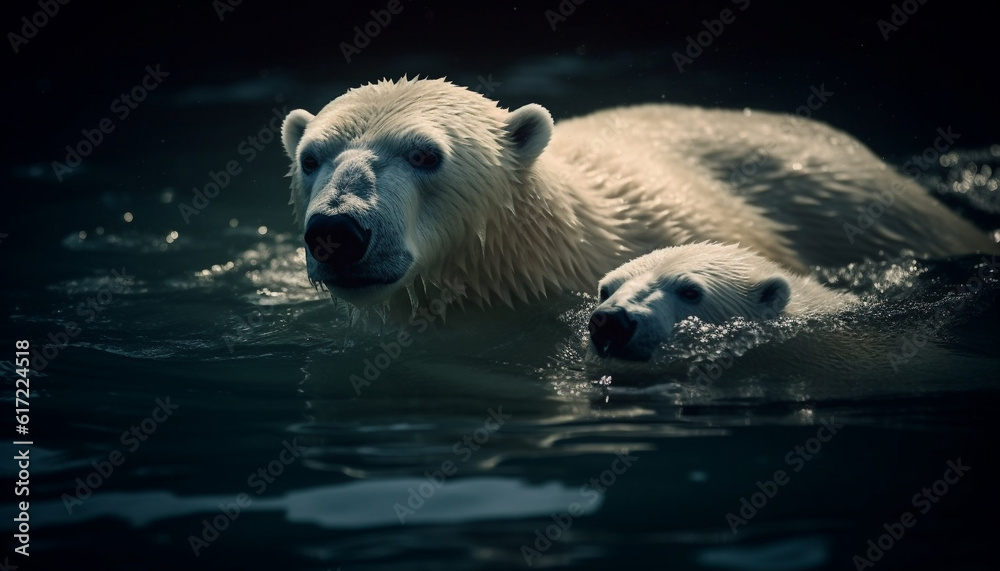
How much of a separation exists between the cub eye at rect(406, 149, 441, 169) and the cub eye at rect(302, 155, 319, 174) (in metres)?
0.51

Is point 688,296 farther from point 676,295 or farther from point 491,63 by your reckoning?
point 491,63

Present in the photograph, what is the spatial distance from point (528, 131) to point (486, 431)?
6.69 ft

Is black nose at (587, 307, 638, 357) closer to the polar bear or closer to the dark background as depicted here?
the polar bear

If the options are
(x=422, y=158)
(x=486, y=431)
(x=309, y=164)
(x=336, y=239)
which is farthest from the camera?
(x=309, y=164)

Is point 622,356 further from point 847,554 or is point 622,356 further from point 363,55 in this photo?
point 363,55

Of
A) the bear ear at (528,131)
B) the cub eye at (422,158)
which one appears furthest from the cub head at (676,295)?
the cub eye at (422,158)

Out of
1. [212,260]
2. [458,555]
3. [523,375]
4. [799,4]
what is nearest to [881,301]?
[523,375]

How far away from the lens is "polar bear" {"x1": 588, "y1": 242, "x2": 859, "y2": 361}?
4.75 m

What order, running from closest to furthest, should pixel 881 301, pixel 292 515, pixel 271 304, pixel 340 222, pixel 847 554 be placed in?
pixel 847 554
pixel 292 515
pixel 340 222
pixel 881 301
pixel 271 304

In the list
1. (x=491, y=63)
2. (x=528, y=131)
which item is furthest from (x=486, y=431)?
(x=491, y=63)

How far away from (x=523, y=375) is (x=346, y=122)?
159cm

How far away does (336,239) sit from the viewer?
4.54 meters

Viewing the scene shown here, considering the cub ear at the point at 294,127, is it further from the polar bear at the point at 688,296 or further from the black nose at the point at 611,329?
the black nose at the point at 611,329

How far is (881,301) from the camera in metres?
5.86
